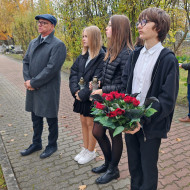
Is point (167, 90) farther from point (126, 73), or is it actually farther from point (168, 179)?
point (168, 179)

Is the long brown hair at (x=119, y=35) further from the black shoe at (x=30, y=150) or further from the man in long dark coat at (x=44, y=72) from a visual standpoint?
the black shoe at (x=30, y=150)

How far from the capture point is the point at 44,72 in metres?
3.14

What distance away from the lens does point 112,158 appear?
2.78m

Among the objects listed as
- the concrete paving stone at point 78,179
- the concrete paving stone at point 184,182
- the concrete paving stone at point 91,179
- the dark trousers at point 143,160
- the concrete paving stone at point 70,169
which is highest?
the dark trousers at point 143,160

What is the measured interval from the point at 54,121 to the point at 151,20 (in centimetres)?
236

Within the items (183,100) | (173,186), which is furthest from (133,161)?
(183,100)

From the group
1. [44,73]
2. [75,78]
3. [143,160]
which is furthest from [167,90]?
[44,73]

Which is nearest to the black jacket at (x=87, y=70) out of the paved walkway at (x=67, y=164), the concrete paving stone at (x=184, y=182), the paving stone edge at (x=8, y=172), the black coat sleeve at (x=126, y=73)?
the black coat sleeve at (x=126, y=73)

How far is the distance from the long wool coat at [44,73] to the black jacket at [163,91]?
5.70 ft

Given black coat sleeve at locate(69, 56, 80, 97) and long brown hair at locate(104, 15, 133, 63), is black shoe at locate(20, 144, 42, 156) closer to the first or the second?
black coat sleeve at locate(69, 56, 80, 97)

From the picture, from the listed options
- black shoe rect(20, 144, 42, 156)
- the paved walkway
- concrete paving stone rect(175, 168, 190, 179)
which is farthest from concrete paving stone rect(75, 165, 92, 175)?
concrete paving stone rect(175, 168, 190, 179)

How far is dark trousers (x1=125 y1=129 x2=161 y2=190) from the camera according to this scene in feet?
6.70

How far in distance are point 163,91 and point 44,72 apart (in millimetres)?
1926

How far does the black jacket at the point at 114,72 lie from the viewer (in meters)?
2.49
